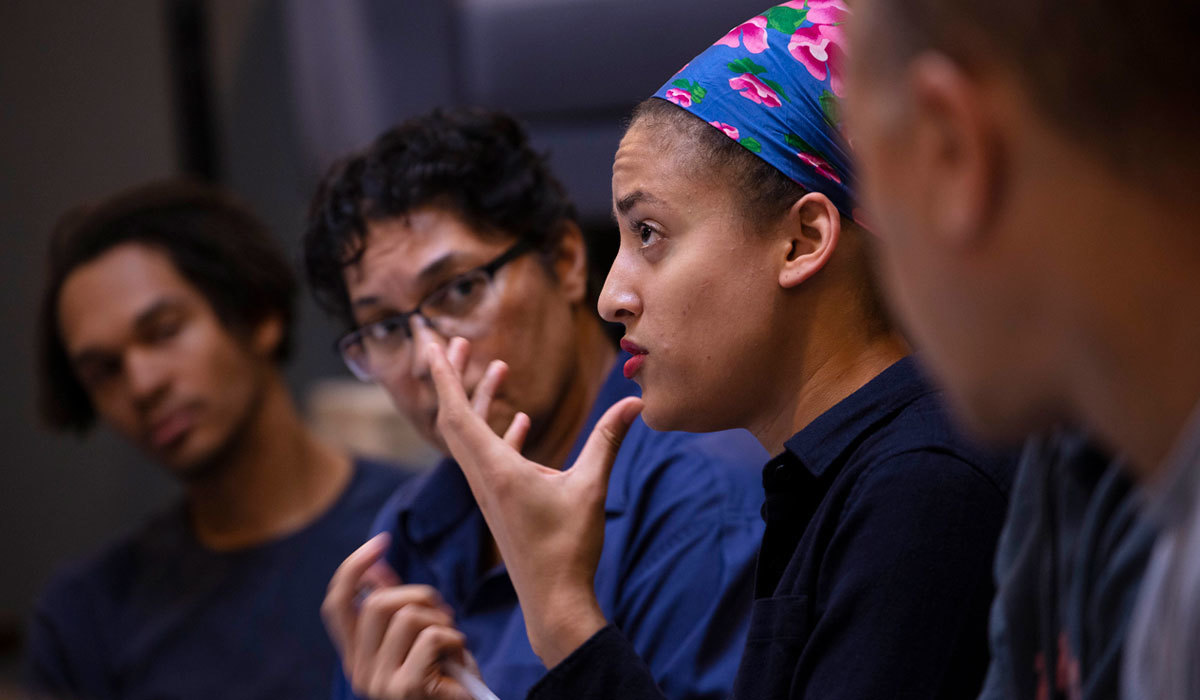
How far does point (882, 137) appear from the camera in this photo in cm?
44

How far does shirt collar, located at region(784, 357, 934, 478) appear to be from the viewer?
68 cm

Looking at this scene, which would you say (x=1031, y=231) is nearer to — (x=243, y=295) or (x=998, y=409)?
(x=998, y=409)

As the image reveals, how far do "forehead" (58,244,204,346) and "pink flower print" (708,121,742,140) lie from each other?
1125 millimetres

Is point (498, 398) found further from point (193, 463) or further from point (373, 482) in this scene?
point (193, 463)

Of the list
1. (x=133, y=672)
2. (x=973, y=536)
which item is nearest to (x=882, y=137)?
(x=973, y=536)

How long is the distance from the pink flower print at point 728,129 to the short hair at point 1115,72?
30 centimetres

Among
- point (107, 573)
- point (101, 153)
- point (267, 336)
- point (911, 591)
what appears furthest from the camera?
point (101, 153)

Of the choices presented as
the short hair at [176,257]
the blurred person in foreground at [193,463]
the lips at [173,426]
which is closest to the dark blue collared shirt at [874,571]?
the blurred person in foreground at [193,463]

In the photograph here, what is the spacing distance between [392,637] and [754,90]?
44 centimetres

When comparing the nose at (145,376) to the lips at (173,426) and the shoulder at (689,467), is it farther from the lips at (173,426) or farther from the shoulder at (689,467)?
the shoulder at (689,467)

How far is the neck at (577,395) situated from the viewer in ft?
3.43

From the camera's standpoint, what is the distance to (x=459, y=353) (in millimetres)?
934

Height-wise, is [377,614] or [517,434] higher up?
[517,434]

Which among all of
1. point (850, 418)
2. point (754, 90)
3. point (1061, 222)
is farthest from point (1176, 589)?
point (754, 90)
